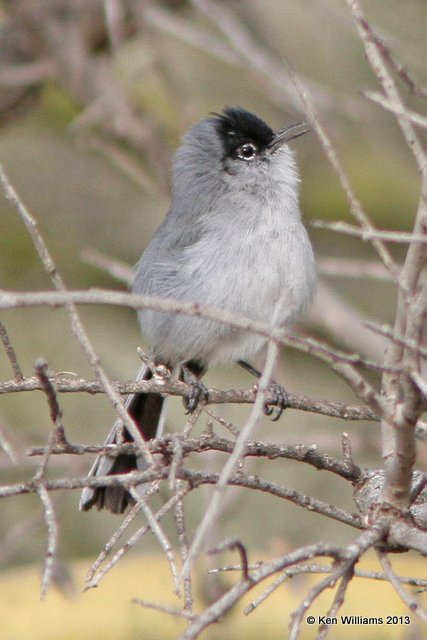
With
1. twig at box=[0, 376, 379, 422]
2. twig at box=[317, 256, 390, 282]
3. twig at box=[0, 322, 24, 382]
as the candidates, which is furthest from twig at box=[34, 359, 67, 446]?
twig at box=[317, 256, 390, 282]

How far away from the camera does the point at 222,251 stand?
392cm

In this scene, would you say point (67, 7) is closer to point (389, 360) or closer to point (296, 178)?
point (296, 178)

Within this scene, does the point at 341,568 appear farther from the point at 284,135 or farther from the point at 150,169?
the point at 150,169

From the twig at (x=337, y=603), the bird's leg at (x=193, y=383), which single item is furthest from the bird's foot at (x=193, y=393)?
the twig at (x=337, y=603)

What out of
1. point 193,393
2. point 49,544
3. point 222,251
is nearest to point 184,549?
point 49,544

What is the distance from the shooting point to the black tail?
3.15 m

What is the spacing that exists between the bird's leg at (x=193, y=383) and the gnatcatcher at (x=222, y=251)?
0.01m

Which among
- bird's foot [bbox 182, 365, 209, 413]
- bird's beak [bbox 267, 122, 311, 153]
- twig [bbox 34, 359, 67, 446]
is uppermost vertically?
bird's beak [bbox 267, 122, 311, 153]

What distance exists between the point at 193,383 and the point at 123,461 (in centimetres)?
38

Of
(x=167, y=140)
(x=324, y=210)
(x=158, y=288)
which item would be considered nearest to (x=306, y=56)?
(x=324, y=210)

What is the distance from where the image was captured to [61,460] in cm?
468

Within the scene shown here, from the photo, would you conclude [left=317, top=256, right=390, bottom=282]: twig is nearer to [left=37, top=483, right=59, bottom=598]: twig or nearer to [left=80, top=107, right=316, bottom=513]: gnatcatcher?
[left=80, top=107, right=316, bottom=513]: gnatcatcher

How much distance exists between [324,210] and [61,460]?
264 centimetres

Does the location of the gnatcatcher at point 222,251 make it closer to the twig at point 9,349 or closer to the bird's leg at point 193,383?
the bird's leg at point 193,383
